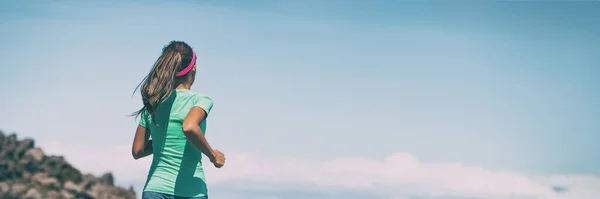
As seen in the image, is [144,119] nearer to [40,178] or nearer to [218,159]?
[218,159]

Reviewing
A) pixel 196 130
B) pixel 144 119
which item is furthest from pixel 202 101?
pixel 144 119

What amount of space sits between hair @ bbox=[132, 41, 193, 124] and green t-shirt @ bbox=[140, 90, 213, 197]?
7 cm

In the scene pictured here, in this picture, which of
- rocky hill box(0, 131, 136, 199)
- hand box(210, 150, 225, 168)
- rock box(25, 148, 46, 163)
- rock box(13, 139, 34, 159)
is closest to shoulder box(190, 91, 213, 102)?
hand box(210, 150, 225, 168)

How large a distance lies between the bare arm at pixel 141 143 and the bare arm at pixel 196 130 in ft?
2.00

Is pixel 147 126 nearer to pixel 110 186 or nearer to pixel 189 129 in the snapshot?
pixel 189 129

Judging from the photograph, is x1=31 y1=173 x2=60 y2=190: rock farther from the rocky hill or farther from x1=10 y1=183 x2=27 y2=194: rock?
x1=10 y1=183 x2=27 y2=194: rock

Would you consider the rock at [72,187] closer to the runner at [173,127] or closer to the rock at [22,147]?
the rock at [22,147]

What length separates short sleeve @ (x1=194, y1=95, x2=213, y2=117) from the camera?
5.43 metres

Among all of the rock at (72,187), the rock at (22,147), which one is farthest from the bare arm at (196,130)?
the rock at (72,187)

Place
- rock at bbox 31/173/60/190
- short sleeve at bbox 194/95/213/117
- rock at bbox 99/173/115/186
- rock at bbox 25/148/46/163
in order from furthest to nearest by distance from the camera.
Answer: rock at bbox 25/148/46/163
rock at bbox 99/173/115/186
rock at bbox 31/173/60/190
short sleeve at bbox 194/95/213/117

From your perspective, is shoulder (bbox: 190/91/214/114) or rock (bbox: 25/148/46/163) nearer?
shoulder (bbox: 190/91/214/114)

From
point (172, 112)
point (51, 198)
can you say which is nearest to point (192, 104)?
point (172, 112)

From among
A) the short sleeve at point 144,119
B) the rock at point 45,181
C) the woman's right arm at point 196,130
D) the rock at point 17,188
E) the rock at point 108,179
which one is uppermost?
the rock at point 108,179

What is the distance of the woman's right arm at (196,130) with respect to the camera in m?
5.28
